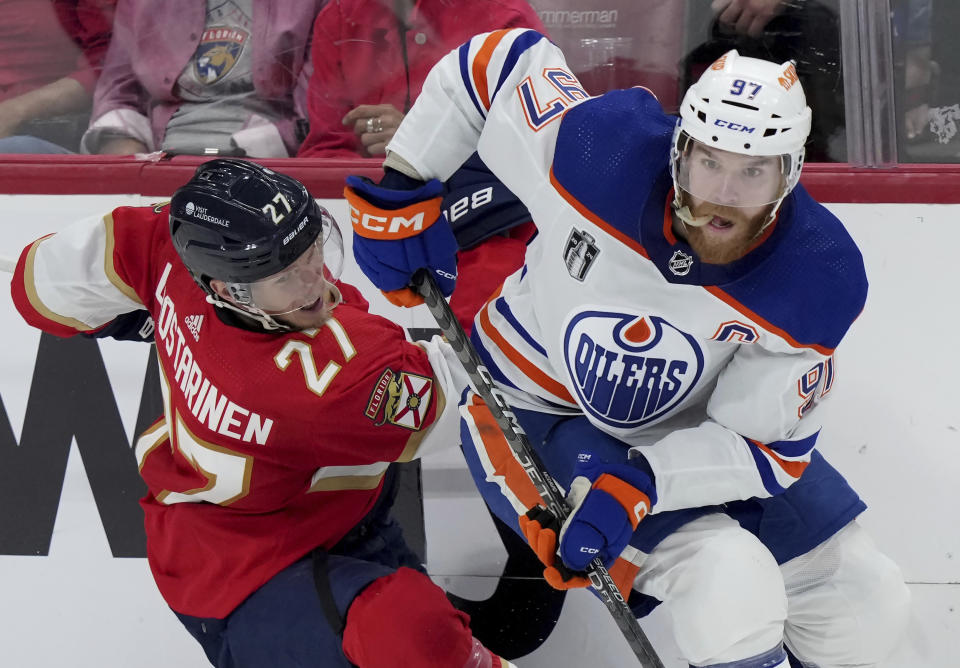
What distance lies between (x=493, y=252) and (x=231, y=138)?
747 millimetres

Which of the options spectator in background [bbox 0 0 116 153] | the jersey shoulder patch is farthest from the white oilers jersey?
spectator in background [bbox 0 0 116 153]

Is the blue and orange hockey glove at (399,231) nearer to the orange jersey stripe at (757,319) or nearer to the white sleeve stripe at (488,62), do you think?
the white sleeve stripe at (488,62)

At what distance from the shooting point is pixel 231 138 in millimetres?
2465

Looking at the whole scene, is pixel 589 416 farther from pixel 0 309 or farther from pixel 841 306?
pixel 0 309

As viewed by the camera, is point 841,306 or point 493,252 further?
point 493,252

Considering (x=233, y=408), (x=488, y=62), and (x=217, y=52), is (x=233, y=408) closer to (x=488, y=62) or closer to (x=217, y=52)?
(x=488, y=62)

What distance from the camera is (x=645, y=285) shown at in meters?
1.55

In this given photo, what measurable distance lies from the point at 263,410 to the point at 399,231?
0.37 m

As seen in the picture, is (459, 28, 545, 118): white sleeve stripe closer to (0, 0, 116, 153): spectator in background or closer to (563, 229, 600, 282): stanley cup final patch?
(563, 229, 600, 282): stanley cup final patch

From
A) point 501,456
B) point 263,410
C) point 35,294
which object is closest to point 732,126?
point 501,456

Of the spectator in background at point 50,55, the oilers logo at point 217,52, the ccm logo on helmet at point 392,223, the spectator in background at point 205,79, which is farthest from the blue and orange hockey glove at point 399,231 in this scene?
the spectator in background at point 50,55

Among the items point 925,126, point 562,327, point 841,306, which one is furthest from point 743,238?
point 925,126

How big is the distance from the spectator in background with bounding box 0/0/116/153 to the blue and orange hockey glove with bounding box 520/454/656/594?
5.46 ft

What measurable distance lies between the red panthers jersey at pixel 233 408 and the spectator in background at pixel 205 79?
0.64m
